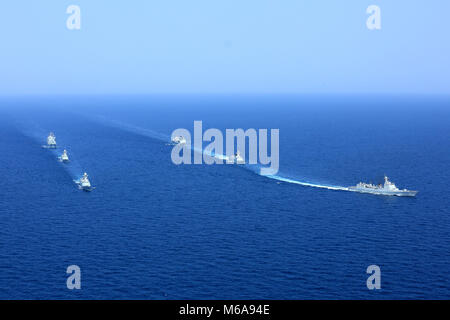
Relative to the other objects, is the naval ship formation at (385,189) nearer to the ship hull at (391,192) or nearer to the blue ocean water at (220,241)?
the ship hull at (391,192)

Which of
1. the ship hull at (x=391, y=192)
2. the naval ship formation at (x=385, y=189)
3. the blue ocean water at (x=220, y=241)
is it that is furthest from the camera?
the naval ship formation at (x=385, y=189)

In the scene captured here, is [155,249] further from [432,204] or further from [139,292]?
[432,204]

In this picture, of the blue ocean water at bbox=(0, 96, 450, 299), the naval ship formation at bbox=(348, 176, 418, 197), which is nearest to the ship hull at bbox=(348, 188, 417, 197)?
the naval ship formation at bbox=(348, 176, 418, 197)

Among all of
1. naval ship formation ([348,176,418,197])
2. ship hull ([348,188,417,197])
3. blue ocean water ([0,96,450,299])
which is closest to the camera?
blue ocean water ([0,96,450,299])

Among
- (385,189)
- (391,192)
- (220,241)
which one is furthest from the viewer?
(385,189)

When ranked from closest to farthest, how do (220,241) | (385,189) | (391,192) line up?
(220,241) → (391,192) → (385,189)

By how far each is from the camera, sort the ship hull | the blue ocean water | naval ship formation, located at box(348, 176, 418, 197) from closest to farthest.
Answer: the blue ocean water < the ship hull < naval ship formation, located at box(348, 176, 418, 197)

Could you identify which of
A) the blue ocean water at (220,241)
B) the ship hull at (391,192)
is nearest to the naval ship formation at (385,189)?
the ship hull at (391,192)

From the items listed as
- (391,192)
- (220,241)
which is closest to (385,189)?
(391,192)

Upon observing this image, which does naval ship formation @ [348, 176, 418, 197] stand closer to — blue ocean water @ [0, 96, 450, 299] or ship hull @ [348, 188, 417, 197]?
ship hull @ [348, 188, 417, 197]

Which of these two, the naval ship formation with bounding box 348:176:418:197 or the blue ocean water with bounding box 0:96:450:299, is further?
the naval ship formation with bounding box 348:176:418:197

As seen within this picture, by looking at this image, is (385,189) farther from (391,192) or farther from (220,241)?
(220,241)
